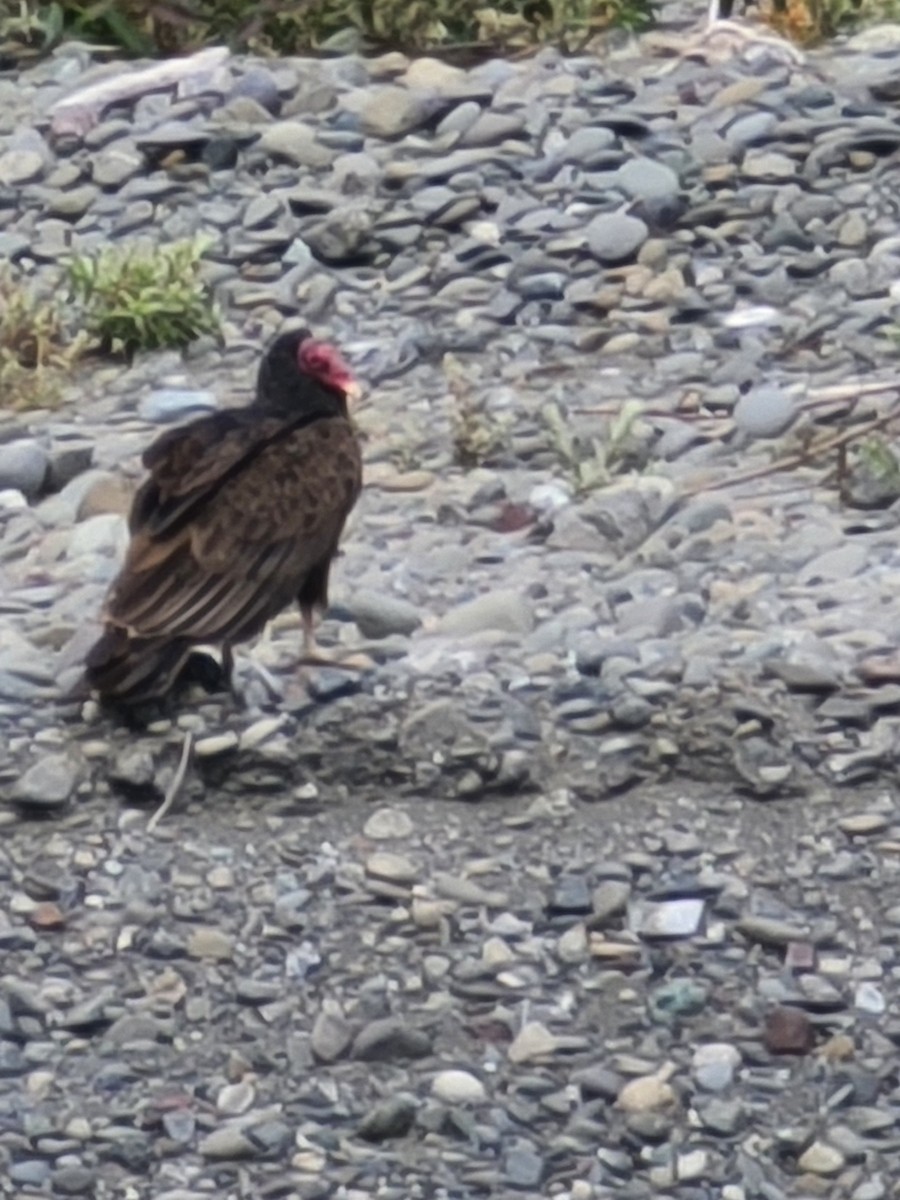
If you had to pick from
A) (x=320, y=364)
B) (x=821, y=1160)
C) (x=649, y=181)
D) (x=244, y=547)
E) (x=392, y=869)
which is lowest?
(x=821, y=1160)

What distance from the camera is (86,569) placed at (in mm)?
6879

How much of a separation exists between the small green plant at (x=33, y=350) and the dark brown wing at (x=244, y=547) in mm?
1535

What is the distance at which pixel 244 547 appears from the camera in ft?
20.3

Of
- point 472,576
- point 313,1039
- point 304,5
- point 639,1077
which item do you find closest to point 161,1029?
point 313,1039

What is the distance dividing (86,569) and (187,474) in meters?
0.73

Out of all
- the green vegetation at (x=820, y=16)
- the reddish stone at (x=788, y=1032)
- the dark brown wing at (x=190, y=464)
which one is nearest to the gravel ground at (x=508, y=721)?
the reddish stone at (x=788, y=1032)

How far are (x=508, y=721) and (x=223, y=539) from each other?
0.64m

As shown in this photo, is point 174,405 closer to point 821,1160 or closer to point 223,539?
point 223,539

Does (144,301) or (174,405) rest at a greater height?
(144,301)

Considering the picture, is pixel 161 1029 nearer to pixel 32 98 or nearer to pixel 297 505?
pixel 297 505

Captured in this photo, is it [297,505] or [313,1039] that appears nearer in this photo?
[313,1039]

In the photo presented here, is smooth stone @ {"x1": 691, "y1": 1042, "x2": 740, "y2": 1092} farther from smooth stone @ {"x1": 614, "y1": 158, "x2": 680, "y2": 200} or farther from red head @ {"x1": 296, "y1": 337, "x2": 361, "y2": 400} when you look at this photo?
smooth stone @ {"x1": 614, "y1": 158, "x2": 680, "y2": 200}

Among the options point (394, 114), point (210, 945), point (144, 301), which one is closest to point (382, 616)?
point (210, 945)

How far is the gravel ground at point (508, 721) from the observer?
528 centimetres
